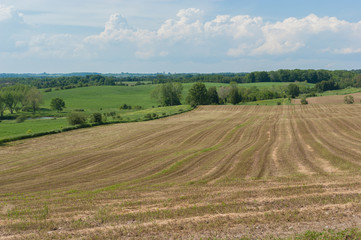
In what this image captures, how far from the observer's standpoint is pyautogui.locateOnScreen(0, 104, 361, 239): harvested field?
11.5m

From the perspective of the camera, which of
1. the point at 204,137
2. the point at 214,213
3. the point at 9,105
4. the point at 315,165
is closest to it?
the point at 214,213

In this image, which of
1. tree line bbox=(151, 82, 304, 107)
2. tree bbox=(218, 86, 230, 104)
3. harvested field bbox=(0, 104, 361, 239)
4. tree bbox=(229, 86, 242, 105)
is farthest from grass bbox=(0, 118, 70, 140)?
tree bbox=(218, 86, 230, 104)

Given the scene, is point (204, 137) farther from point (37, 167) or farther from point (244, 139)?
point (37, 167)

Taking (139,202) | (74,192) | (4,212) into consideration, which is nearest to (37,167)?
(74,192)

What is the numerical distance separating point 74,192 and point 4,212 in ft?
13.5

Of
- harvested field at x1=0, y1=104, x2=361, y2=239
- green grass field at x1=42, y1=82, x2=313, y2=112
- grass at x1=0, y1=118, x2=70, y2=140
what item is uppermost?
green grass field at x1=42, y1=82, x2=313, y2=112

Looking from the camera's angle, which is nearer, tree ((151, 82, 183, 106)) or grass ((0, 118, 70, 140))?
grass ((0, 118, 70, 140))

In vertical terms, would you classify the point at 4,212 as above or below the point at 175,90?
below

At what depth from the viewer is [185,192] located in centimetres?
1641

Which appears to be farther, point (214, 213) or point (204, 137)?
point (204, 137)

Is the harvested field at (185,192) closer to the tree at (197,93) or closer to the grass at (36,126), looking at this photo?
the grass at (36,126)

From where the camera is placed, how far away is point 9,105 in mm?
114188

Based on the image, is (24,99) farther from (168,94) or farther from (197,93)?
(197,93)

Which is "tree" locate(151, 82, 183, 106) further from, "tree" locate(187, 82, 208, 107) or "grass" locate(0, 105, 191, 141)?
"grass" locate(0, 105, 191, 141)
